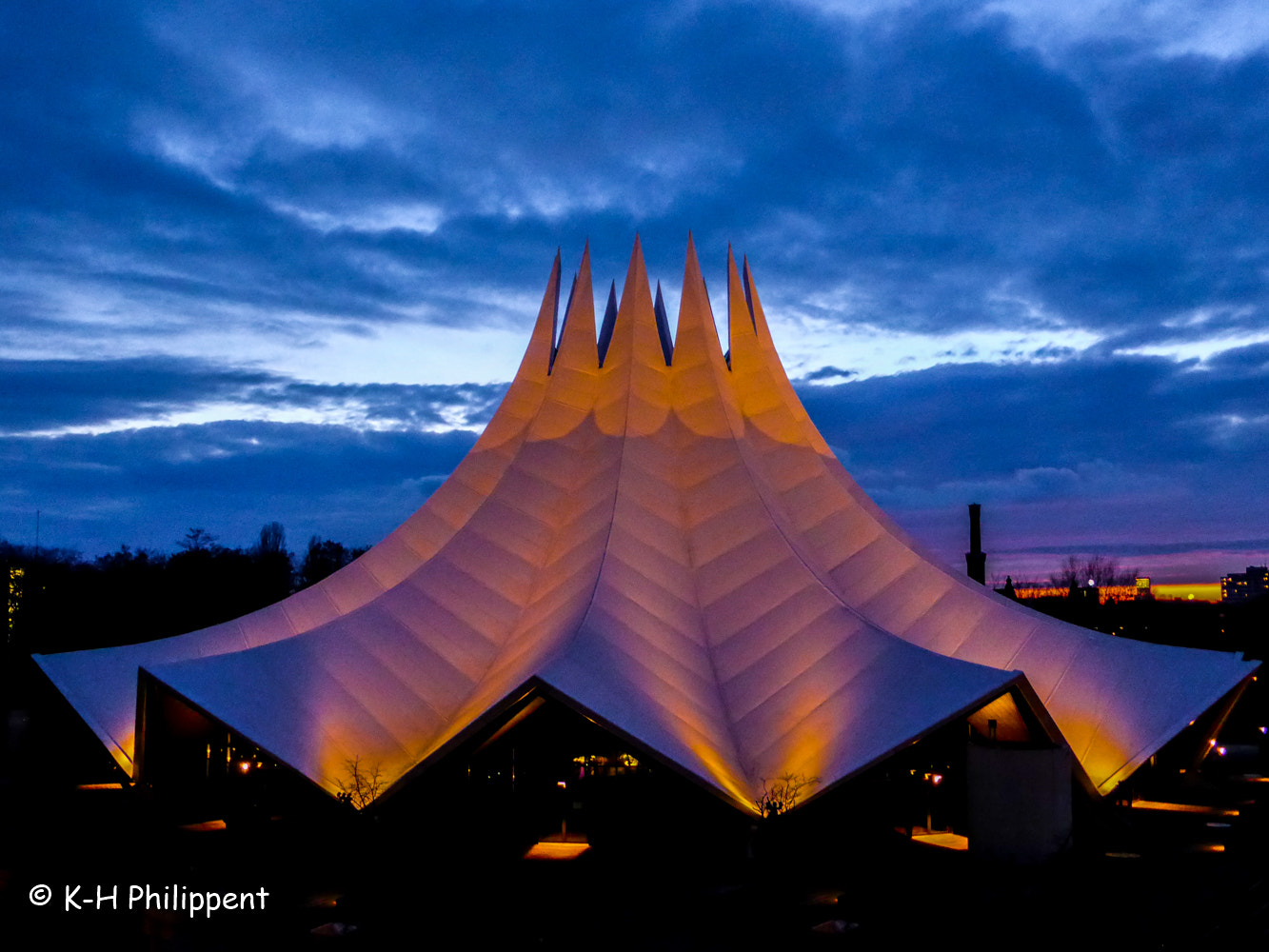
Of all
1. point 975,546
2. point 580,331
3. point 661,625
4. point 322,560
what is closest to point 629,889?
point 661,625

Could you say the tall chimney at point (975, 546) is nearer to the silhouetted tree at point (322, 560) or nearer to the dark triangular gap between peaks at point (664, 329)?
the dark triangular gap between peaks at point (664, 329)

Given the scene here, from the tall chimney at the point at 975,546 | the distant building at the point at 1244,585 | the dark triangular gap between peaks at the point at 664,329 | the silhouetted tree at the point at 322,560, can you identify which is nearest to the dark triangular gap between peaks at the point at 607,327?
the dark triangular gap between peaks at the point at 664,329

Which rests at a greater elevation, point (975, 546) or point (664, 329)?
point (664, 329)

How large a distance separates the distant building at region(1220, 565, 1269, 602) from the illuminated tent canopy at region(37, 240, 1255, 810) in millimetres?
104404

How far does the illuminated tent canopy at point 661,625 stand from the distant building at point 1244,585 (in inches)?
4110

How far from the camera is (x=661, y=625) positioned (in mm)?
14164

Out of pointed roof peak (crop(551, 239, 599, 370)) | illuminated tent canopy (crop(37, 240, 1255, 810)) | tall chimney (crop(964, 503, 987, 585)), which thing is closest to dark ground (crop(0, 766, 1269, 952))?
illuminated tent canopy (crop(37, 240, 1255, 810))

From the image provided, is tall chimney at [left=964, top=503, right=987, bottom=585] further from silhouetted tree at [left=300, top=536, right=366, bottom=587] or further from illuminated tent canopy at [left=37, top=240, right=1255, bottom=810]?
silhouetted tree at [left=300, top=536, right=366, bottom=587]

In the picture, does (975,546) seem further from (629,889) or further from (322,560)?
(322,560)

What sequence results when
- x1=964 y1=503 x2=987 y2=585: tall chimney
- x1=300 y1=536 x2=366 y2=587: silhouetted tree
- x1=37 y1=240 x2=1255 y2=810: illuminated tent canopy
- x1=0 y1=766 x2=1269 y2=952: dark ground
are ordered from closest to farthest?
x1=0 y1=766 x2=1269 y2=952: dark ground → x1=37 y1=240 x2=1255 y2=810: illuminated tent canopy → x1=964 y1=503 x2=987 y2=585: tall chimney → x1=300 y1=536 x2=366 y2=587: silhouetted tree

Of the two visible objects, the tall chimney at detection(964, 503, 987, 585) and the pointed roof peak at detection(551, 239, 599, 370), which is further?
the tall chimney at detection(964, 503, 987, 585)

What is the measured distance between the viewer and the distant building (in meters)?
107

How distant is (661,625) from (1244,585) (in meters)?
125

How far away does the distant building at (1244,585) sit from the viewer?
350 feet
